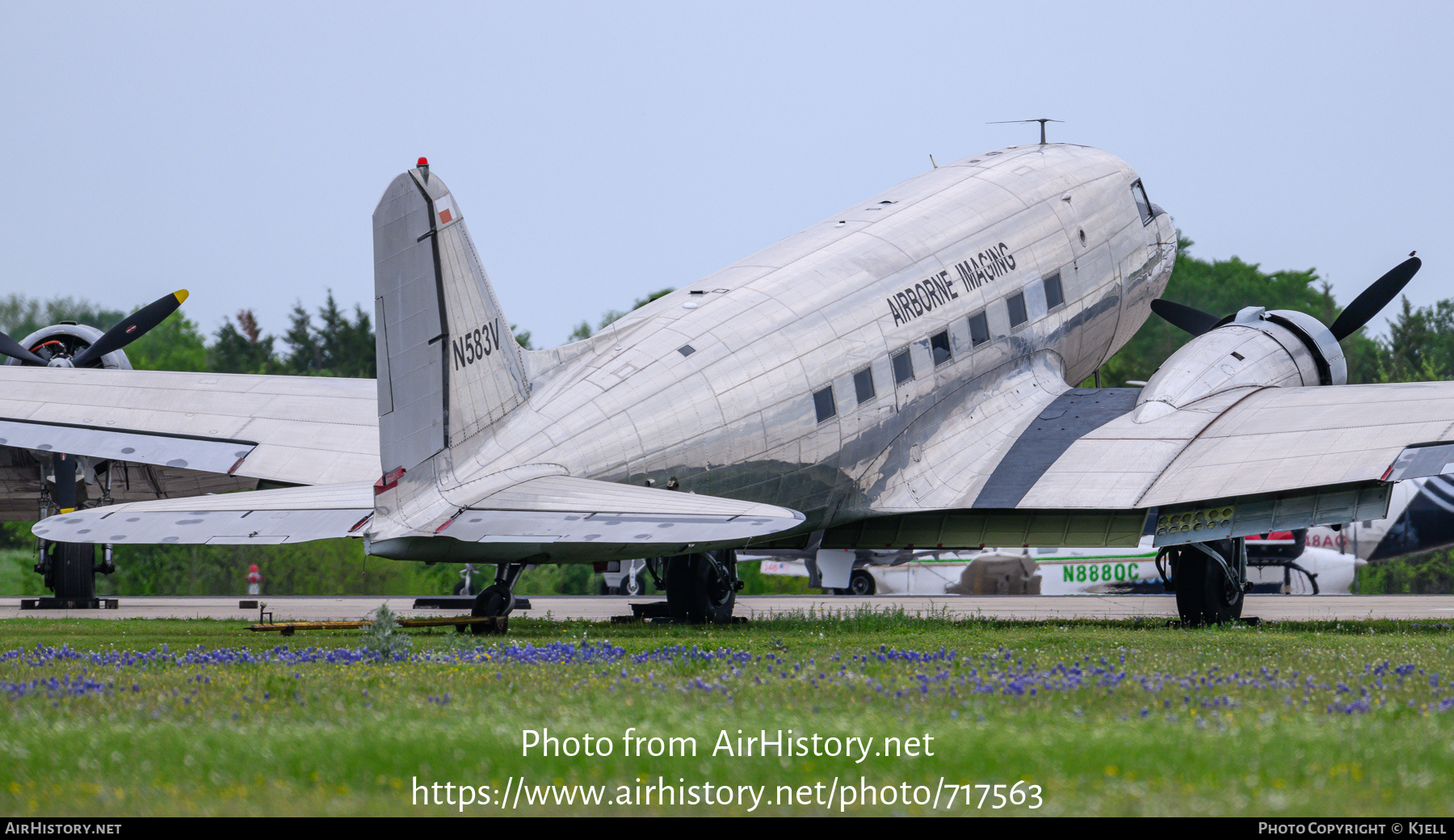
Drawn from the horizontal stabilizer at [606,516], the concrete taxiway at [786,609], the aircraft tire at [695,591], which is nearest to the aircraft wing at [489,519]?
the horizontal stabilizer at [606,516]

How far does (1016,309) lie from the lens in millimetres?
20672

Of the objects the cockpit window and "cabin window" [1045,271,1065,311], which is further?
the cockpit window

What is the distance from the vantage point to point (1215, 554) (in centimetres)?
1769

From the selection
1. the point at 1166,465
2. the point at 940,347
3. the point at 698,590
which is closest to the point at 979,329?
the point at 940,347

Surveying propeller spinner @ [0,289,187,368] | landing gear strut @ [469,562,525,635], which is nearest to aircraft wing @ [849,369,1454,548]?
landing gear strut @ [469,562,525,635]

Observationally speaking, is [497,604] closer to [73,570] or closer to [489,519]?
[489,519]

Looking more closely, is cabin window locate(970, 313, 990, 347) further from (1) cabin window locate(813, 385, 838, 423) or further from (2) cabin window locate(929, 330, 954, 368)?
(1) cabin window locate(813, 385, 838, 423)

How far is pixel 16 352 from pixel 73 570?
3817 mm

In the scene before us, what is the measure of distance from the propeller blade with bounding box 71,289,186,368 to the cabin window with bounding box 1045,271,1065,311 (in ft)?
45.4

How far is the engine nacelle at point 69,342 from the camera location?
79.8ft

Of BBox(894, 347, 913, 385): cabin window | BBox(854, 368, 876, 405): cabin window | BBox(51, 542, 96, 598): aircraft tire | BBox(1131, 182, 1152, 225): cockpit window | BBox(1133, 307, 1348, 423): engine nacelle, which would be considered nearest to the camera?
BBox(854, 368, 876, 405): cabin window

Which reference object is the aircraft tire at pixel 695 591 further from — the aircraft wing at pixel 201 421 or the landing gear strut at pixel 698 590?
the aircraft wing at pixel 201 421

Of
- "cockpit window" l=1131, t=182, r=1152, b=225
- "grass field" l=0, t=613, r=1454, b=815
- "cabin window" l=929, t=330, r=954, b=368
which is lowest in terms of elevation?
"grass field" l=0, t=613, r=1454, b=815

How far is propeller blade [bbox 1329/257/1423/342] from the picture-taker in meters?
21.2
